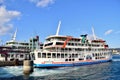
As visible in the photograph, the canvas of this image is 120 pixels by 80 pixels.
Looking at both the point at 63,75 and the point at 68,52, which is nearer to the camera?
the point at 63,75

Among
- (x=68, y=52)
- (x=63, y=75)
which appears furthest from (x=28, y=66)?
(x=68, y=52)

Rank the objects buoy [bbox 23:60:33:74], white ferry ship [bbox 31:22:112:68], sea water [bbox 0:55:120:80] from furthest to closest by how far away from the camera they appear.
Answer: white ferry ship [bbox 31:22:112:68]
buoy [bbox 23:60:33:74]
sea water [bbox 0:55:120:80]

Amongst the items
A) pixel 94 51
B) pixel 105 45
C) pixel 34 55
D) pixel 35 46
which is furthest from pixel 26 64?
pixel 35 46

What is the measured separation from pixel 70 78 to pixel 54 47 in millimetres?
27326

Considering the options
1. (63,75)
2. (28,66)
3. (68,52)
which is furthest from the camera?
(68,52)

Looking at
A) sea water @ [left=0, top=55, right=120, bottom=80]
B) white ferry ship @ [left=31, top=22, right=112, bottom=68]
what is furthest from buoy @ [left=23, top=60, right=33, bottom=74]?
white ferry ship @ [left=31, top=22, right=112, bottom=68]

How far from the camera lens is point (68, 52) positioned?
76.2 m

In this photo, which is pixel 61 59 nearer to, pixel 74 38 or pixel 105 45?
pixel 74 38

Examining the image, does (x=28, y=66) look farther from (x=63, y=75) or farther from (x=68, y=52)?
(x=68, y=52)

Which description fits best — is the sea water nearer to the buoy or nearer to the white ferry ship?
the buoy

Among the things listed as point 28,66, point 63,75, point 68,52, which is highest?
point 68,52

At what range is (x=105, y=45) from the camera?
93.2 metres

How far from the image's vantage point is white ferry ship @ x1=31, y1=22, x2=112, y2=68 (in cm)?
7050

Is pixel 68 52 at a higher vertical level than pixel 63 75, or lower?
higher
